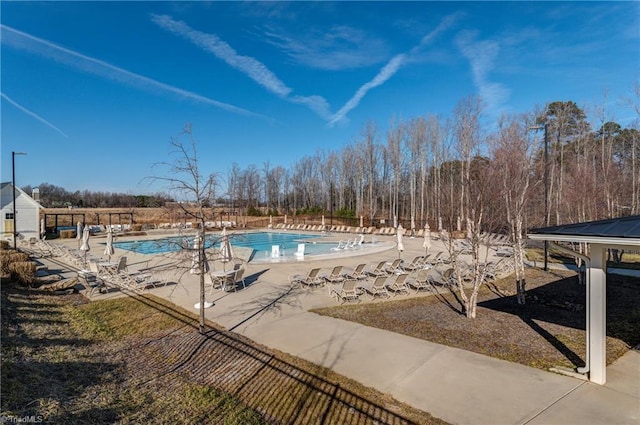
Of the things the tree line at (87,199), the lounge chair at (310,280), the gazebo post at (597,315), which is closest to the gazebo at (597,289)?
the gazebo post at (597,315)

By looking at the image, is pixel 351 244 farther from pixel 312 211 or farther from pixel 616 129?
pixel 616 129

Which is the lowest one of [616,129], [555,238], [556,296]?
[556,296]

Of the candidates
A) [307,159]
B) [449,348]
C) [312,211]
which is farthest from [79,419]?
[307,159]

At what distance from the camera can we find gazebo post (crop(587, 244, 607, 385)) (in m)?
4.98

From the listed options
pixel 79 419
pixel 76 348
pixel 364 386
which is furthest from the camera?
pixel 76 348

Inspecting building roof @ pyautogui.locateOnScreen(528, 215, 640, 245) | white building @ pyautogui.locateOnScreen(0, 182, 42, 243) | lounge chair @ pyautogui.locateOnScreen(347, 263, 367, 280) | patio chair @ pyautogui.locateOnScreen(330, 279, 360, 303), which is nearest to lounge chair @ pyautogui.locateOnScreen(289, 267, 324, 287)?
lounge chair @ pyautogui.locateOnScreen(347, 263, 367, 280)

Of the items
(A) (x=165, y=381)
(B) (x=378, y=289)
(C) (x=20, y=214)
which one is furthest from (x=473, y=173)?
(C) (x=20, y=214)

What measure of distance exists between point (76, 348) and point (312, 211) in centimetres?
4402

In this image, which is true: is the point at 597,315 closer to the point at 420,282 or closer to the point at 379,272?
the point at 420,282

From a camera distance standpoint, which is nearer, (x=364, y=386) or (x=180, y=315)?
(x=364, y=386)

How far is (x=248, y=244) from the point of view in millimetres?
29078

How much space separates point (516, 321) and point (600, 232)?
157 inches

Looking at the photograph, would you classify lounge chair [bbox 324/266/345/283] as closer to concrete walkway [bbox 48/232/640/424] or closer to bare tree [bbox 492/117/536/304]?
concrete walkway [bbox 48/232/640/424]

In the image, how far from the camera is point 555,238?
5.37m
